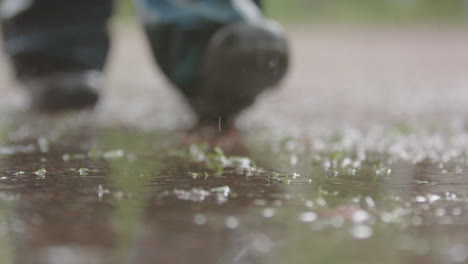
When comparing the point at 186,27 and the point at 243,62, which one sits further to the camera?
the point at 186,27

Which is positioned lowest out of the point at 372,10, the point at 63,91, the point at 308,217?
the point at 308,217

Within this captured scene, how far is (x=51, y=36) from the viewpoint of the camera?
268cm

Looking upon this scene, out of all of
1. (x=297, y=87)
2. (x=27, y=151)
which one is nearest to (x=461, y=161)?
(x=27, y=151)

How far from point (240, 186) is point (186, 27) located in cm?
92

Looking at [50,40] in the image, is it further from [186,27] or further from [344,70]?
[344,70]

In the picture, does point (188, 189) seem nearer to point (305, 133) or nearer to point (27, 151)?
point (27, 151)

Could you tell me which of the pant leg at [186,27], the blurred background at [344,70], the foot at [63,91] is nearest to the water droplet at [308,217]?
the pant leg at [186,27]

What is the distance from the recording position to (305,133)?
209 centimetres

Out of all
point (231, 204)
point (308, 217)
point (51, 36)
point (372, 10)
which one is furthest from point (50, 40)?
point (372, 10)

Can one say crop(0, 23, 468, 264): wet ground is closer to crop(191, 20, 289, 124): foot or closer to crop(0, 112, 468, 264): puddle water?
crop(0, 112, 468, 264): puddle water

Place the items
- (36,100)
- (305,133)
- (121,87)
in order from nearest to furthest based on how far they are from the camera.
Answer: (305,133) → (36,100) → (121,87)

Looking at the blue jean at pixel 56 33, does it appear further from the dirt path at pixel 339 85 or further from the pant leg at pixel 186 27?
the pant leg at pixel 186 27

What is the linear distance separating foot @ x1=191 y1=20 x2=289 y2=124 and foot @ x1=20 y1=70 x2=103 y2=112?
78 cm

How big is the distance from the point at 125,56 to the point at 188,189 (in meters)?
5.51
